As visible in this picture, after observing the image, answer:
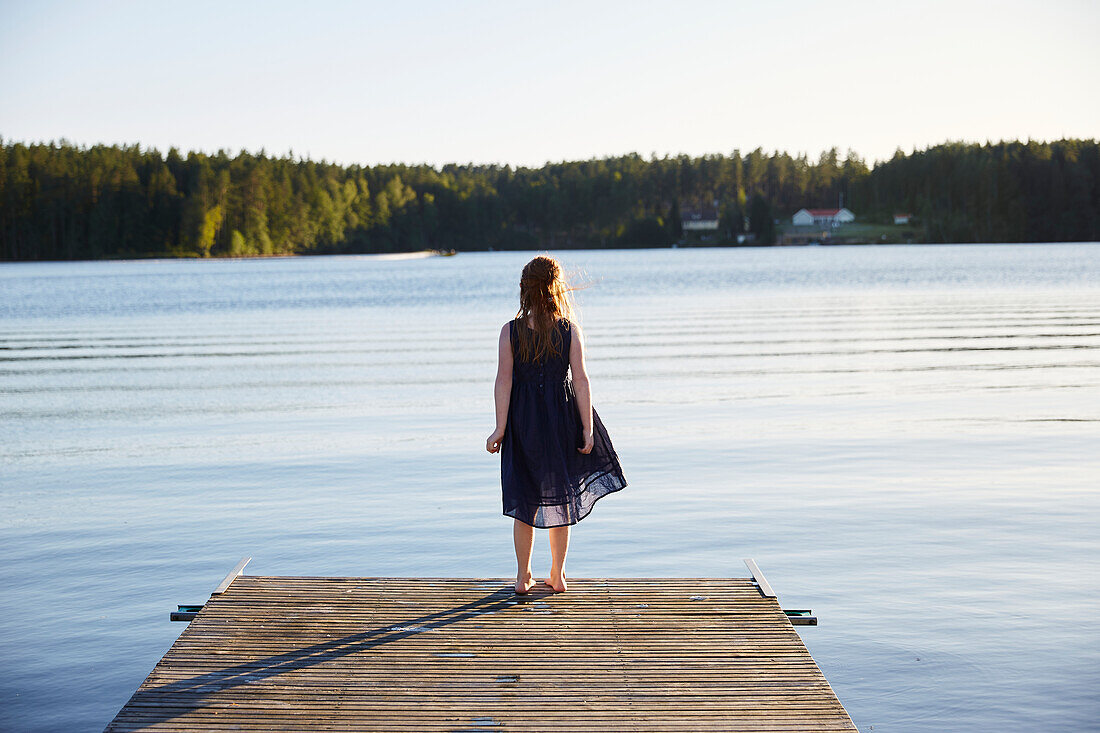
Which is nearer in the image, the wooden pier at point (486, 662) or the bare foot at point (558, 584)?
the wooden pier at point (486, 662)

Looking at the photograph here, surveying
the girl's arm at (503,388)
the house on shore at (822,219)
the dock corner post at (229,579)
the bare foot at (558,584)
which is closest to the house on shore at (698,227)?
the house on shore at (822,219)

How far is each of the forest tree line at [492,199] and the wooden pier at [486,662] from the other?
12396 centimetres

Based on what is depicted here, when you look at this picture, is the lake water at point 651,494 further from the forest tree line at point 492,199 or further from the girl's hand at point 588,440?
the forest tree line at point 492,199

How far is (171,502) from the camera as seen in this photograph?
11078mm

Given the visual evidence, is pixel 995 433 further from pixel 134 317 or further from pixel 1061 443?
pixel 134 317

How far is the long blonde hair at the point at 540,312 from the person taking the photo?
19.5 ft

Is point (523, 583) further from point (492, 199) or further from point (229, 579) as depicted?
point (492, 199)

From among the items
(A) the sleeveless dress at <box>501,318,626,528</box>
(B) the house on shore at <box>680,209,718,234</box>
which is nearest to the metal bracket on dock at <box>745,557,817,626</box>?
(A) the sleeveless dress at <box>501,318,626,528</box>

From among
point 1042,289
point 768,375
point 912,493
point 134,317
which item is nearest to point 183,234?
point 134,317

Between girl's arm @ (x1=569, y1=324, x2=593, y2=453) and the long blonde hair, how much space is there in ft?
0.30

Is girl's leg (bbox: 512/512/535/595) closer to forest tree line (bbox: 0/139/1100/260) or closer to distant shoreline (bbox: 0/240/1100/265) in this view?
distant shoreline (bbox: 0/240/1100/265)

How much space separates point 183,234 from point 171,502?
121 meters

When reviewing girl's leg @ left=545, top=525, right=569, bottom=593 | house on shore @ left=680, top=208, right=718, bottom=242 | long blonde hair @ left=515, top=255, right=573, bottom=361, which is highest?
house on shore @ left=680, top=208, right=718, bottom=242

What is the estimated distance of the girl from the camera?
5.95 meters
